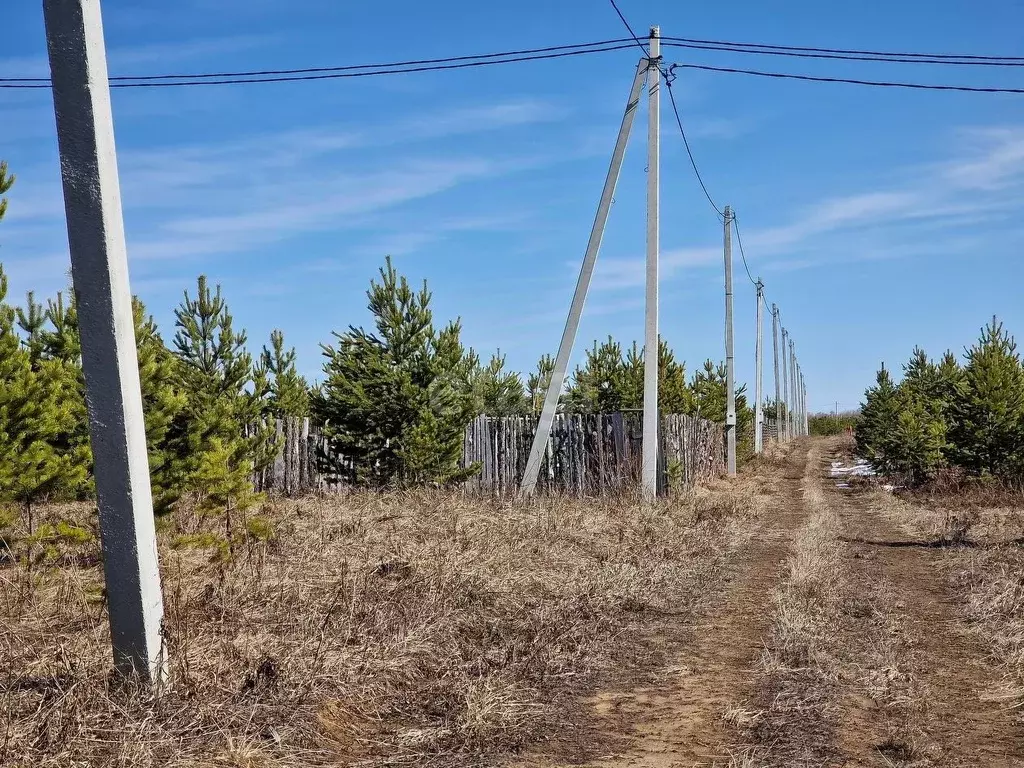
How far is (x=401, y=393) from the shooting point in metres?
16.8

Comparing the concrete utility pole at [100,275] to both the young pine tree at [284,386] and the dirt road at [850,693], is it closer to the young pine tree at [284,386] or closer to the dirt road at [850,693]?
the dirt road at [850,693]

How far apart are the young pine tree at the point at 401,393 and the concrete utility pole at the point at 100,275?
11.9 m

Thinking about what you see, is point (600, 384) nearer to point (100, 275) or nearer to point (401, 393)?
point (401, 393)

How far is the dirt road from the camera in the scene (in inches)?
170

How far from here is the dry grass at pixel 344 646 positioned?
4336mm

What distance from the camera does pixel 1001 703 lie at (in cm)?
514

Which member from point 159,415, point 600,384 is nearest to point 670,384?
point 600,384

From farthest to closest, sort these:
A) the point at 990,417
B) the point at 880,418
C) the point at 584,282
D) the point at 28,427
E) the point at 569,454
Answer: the point at 880,418, the point at 990,417, the point at 569,454, the point at 584,282, the point at 28,427

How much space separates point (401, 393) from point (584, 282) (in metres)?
4.00

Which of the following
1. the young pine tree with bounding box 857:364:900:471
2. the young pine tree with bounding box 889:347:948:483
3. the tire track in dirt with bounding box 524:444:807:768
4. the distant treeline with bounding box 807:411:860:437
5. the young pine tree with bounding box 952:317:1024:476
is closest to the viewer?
the tire track in dirt with bounding box 524:444:807:768

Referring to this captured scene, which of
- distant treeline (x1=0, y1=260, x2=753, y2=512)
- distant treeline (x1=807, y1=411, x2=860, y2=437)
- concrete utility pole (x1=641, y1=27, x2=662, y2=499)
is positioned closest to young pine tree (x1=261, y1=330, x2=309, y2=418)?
distant treeline (x1=0, y1=260, x2=753, y2=512)

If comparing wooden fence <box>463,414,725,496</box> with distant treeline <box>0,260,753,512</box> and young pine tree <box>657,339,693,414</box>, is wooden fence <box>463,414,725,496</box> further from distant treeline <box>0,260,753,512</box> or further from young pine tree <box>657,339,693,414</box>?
young pine tree <box>657,339,693,414</box>

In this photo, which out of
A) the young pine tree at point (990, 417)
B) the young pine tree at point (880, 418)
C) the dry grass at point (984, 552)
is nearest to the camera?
the dry grass at point (984, 552)

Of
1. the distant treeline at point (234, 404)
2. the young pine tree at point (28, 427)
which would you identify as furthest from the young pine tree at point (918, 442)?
the young pine tree at point (28, 427)
